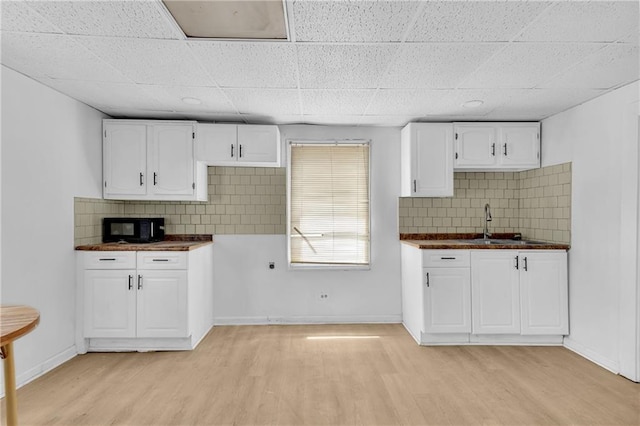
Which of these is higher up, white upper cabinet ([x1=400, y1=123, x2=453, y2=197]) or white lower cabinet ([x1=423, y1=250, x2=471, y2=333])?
white upper cabinet ([x1=400, y1=123, x2=453, y2=197])

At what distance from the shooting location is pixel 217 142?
404 cm

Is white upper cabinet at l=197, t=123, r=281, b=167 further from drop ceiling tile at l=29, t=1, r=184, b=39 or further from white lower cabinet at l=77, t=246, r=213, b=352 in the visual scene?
drop ceiling tile at l=29, t=1, r=184, b=39

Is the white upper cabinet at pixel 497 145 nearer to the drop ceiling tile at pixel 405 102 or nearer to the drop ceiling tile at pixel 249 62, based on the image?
the drop ceiling tile at pixel 405 102

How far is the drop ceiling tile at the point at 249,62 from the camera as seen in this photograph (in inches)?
92.4

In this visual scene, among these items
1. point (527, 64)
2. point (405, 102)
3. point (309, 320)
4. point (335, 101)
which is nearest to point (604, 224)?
point (527, 64)

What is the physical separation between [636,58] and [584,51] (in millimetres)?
438

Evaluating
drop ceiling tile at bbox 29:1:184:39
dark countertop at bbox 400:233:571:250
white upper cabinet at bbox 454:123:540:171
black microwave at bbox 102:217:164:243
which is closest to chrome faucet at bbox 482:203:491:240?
dark countertop at bbox 400:233:571:250

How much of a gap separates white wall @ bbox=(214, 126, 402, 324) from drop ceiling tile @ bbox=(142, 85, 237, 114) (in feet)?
3.24

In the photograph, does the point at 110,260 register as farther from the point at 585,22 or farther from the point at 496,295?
the point at 585,22

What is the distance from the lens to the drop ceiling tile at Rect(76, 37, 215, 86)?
7.55 feet

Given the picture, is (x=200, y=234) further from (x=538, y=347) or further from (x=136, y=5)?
(x=538, y=347)

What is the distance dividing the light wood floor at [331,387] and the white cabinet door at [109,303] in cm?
24

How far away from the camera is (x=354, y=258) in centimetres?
453

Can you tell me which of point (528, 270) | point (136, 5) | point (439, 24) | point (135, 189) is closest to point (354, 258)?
point (528, 270)
